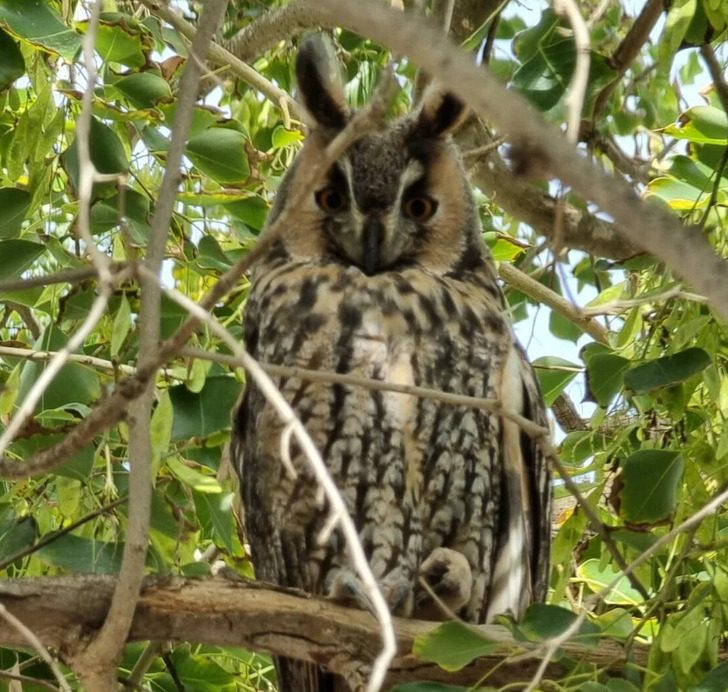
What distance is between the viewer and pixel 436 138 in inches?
86.4

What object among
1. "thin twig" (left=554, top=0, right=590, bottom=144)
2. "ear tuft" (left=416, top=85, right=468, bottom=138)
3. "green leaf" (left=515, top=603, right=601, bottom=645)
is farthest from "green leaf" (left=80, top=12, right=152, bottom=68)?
"green leaf" (left=515, top=603, right=601, bottom=645)

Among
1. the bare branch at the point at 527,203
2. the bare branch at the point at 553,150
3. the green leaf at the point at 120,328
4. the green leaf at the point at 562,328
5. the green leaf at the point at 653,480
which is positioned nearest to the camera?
the bare branch at the point at 553,150

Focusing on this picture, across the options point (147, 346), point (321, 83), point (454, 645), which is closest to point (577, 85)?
point (147, 346)

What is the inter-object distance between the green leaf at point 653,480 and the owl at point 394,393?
16.9 inches

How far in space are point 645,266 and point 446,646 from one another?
30.6 inches

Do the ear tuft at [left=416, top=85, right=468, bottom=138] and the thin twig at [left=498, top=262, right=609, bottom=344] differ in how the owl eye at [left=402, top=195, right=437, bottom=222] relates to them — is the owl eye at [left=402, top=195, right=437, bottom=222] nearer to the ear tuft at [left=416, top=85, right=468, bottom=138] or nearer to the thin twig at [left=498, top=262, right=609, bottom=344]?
the ear tuft at [left=416, top=85, right=468, bottom=138]

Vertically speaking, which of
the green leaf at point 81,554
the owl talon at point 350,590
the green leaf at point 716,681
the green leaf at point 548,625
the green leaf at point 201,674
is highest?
the green leaf at point 81,554

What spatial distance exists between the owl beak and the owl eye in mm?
93

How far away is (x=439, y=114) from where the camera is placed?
7.08 feet

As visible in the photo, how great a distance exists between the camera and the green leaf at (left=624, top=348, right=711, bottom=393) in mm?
1510

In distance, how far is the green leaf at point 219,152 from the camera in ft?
6.25

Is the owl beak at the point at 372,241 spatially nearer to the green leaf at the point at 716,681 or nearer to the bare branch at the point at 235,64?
the bare branch at the point at 235,64

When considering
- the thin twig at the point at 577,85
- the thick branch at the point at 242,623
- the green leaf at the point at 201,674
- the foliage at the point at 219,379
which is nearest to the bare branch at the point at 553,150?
the thin twig at the point at 577,85

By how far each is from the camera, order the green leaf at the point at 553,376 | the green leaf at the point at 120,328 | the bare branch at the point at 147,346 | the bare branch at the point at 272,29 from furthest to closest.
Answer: the bare branch at the point at 272,29
the green leaf at the point at 553,376
the green leaf at the point at 120,328
the bare branch at the point at 147,346
